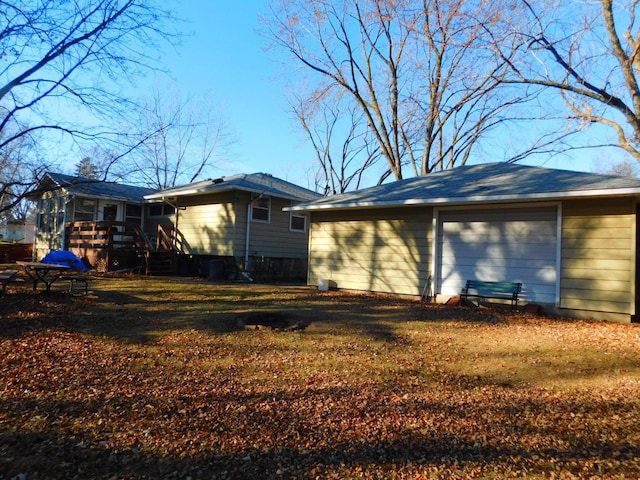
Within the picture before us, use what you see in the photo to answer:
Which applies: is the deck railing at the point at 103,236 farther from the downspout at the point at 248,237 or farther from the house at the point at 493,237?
the house at the point at 493,237

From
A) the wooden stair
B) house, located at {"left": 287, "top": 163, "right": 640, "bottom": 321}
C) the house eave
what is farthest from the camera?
the wooden stair

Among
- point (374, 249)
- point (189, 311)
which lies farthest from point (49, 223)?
point (374, 249)

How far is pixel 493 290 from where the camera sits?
32.4ft

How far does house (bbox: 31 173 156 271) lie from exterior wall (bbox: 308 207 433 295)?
718 centimetres

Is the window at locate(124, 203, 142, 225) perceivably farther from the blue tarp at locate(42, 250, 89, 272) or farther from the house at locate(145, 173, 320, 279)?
the blue tarp at locate(42, 250, 89, 272)

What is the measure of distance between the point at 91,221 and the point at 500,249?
15609 mm

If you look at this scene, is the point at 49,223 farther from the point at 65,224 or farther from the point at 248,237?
the point at 248,237

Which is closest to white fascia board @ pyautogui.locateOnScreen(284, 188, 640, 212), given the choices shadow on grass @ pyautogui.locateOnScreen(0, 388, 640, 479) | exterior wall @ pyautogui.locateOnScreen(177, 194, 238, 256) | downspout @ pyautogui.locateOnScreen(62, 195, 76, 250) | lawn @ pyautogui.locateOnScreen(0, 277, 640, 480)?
lawn @ pyautogui.locateOnScreen(0, 277, 640, 480)

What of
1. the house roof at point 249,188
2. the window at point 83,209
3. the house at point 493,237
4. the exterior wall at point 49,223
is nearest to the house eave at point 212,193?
the house roof at point 249,188

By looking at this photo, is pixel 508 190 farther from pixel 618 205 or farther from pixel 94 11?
pixel 94 11

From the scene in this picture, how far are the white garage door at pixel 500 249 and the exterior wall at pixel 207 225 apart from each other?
7630mm

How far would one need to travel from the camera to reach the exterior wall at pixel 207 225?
15.4 meters

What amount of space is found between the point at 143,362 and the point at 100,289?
19.5 ft

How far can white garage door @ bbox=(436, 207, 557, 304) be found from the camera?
9.50 metres
